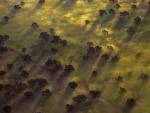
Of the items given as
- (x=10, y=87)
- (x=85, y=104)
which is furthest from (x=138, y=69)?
(x=10, y=87)

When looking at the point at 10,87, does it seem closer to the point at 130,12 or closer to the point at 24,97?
the point at 24,97

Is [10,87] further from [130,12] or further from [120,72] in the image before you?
[130,12]

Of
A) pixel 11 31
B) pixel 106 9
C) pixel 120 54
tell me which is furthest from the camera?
pixel 106 9

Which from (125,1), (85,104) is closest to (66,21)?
(125,1)

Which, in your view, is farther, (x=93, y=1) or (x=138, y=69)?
(x=93, y=1)

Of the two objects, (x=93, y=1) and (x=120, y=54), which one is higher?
(x=93, y=1)

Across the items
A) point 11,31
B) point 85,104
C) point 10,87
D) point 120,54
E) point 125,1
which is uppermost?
point 125,1

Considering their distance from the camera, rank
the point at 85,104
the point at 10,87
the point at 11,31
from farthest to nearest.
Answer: the point at 11,31 < the point at 10,87 < the point at 85,104
